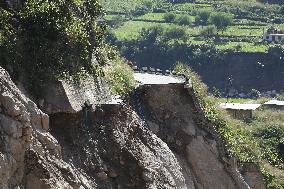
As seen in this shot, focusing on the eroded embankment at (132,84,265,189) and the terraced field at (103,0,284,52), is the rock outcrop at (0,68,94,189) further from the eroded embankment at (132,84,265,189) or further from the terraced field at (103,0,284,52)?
the terraced field at (103,0,284,52)

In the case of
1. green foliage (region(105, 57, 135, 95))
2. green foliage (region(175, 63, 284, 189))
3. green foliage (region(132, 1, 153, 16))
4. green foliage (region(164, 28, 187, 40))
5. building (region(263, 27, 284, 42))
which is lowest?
building (region(263, 27, 284, 42))

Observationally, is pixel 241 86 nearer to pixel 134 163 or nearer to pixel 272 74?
pixel 272 74

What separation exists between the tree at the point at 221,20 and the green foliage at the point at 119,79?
320 ft

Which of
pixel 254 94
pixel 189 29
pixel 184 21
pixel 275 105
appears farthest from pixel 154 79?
pixel 184 21

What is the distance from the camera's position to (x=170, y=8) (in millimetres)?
138250

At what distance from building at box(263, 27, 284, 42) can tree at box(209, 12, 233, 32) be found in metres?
8.09

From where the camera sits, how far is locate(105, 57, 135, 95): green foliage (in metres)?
23.7

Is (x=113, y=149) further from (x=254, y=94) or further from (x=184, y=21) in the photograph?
(x=184, y=21)

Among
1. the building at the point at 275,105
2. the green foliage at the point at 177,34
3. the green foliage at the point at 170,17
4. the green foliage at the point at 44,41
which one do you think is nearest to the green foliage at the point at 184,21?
the green foliage at the point at 170,17

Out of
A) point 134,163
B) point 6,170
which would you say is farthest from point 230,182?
point 6,170

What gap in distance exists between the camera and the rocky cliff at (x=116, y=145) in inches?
544

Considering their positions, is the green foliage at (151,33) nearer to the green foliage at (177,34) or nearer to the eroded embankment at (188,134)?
the green foliage at (177,34)

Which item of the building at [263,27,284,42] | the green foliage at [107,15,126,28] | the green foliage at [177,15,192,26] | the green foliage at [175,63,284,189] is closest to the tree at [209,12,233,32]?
the green foliage at [177,15,192,26]

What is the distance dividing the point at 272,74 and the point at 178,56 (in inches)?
576
